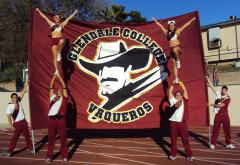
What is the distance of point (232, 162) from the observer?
10.9 meters

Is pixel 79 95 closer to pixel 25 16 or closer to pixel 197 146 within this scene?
pixel 197 146

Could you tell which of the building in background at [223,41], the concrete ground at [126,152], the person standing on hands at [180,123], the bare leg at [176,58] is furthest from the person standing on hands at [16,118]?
the building in background at [223,41]

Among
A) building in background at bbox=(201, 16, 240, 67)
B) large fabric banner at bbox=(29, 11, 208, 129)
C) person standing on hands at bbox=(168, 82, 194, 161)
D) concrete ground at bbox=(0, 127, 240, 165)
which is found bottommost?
concrete ground at bbox=(0, 127, 240, 165)

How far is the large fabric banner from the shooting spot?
13469 millimetres

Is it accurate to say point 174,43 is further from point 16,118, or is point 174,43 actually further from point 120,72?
point 16,118

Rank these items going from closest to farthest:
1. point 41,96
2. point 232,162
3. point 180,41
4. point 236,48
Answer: point 232,162
point 41,96
point 180,41
point 236,48

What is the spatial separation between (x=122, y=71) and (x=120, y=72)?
77 millimetres

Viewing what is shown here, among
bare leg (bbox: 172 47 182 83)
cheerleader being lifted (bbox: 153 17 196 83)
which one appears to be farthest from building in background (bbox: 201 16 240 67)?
bare leg (bbox: 172 47 182 83)

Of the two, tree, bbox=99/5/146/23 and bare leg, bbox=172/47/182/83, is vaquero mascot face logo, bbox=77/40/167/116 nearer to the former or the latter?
bare leg, bbox=172/47/182/83

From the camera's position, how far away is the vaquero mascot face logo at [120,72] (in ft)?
45.0

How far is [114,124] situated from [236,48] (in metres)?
27.9

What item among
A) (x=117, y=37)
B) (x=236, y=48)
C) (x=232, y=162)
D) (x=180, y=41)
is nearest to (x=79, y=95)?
(x=117, y=37)


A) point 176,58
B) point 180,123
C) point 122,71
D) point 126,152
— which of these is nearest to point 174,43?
point 176,58

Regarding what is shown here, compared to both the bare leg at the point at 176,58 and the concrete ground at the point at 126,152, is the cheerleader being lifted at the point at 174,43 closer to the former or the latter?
the bare leg at the point at 176,58
